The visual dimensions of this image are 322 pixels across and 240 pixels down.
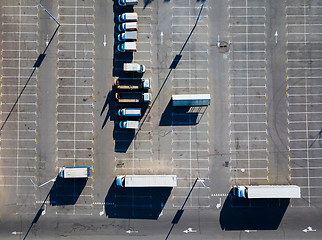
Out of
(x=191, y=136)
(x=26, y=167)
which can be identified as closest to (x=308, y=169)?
(x=191, y=136)

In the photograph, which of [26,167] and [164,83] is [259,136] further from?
[26,167]

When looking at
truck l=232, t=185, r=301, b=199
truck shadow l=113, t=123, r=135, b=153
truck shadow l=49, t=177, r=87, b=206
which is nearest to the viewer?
truck l=232, t=185, r=301, b=199

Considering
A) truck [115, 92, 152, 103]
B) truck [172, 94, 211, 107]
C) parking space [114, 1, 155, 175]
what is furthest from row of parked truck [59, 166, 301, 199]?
truck [115, 92, 152, 103]

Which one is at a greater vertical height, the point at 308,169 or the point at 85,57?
the point at 85,57

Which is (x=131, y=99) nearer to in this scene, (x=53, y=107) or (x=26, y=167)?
(x=53, y=107)

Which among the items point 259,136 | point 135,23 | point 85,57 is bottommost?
point 259,136

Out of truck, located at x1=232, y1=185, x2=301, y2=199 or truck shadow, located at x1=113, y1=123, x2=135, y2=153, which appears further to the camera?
truck shadow, located at x1=113, y1=123, x2=135, y2=153

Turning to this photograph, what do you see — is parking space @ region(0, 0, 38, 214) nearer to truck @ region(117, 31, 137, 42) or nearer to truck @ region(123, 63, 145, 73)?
truck @ region(117, 31, 137, 42)

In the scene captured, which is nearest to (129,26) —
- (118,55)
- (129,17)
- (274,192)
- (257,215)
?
(129,17)
